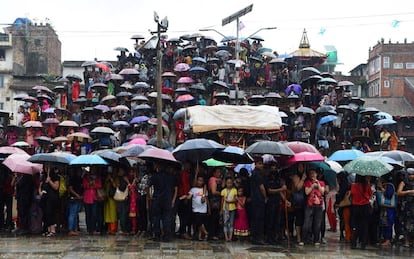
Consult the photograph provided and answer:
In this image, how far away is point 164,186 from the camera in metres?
12.5

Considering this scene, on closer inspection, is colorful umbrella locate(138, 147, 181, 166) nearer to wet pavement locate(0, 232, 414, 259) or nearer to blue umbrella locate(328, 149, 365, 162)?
wet pavement locate(0, 232, 414, 259)

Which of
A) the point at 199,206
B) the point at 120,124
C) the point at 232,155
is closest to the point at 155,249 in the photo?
the point at 199,206

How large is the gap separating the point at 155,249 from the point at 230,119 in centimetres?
650

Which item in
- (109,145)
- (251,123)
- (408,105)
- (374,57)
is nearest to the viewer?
(251,123)

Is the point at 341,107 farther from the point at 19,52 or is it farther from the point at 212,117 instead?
the point at 19,52

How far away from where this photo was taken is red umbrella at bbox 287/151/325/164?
11.9m

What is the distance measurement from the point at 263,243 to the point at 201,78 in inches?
647

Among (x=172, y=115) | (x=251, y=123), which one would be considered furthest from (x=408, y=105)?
(x=251, y=123)

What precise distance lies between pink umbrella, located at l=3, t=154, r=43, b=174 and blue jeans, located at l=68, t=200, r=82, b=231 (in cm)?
119

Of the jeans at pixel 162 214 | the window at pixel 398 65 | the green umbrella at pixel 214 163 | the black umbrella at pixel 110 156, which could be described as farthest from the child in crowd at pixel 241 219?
the window at pixel 398 65

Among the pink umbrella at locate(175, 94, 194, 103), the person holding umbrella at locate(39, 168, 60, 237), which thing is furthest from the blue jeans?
the pink umbrella at locate(175, 94, 194, 103)

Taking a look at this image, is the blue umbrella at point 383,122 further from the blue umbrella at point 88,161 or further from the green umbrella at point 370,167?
the blue umbrella at point 88,161

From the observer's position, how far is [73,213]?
13.6 m

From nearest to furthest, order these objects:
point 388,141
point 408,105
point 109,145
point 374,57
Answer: point 109,145 → point 388,141 → point 408,105 → point 374,57
